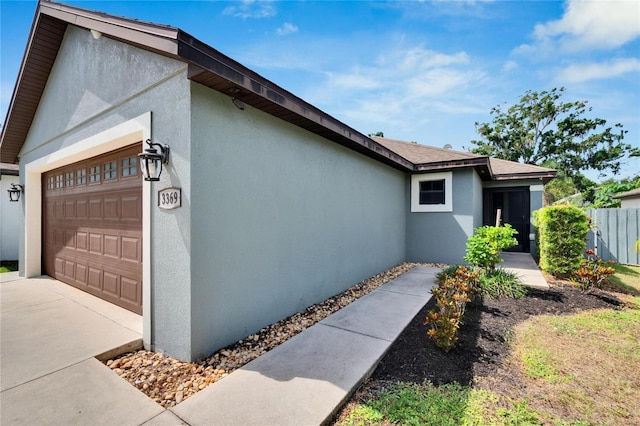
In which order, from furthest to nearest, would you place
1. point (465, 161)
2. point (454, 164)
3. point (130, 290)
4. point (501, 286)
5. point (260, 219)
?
1. point (454, 164)
2. point (465, 161)
3. point (501, 286)
4. point (130, 290)
5. point (260, 219)

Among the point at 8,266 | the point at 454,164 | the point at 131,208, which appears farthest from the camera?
the point at 8,266

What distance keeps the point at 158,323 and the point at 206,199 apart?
1.65 metres

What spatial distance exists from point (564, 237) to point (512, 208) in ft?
18.3

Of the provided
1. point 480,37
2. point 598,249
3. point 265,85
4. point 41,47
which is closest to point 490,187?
point 598,249

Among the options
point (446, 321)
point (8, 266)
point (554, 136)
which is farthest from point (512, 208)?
point (554, 136)

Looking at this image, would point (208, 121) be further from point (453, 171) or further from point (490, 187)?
point (490, 187)

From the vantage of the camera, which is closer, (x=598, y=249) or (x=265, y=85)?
(x=265, y=85)

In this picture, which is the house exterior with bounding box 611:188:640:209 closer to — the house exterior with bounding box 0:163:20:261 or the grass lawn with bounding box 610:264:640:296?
the grass lawn with bounding box 610:264:640:296

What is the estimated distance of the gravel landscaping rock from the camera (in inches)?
103

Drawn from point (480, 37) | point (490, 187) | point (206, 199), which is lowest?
point (206, 199)

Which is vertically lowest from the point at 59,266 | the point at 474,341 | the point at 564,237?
the point at 474,341

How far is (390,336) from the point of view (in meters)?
3.73

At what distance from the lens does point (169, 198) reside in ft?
10.3

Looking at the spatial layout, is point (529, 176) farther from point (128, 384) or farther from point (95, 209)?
point (95, 209)
